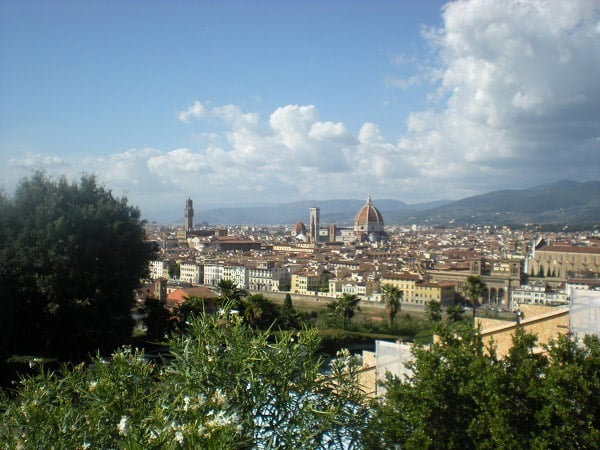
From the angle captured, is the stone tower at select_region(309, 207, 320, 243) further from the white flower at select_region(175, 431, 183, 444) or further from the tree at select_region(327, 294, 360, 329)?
the white flower at select_region(175, 431, 183, 444)

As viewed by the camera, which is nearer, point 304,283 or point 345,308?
point 345,308

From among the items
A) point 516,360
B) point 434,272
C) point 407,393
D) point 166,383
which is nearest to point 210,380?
point 166,383

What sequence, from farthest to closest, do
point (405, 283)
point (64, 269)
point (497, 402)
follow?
point (405, 283) → point (64, 269) → point (497, 402)

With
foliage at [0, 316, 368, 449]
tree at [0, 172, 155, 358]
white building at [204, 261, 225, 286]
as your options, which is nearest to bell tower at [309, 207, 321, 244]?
white building at [204, 261, 225, 286]

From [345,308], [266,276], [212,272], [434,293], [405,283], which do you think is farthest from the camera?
[212,272]

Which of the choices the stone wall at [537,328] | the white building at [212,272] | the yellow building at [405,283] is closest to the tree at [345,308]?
the stone wall at [537,328]

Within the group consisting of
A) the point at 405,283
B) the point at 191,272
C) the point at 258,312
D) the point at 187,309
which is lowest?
the point at 191,272

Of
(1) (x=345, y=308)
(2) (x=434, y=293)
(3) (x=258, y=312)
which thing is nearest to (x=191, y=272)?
(2) (x=434, y=293)

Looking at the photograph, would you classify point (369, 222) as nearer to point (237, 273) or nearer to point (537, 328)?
point (237, 273)
